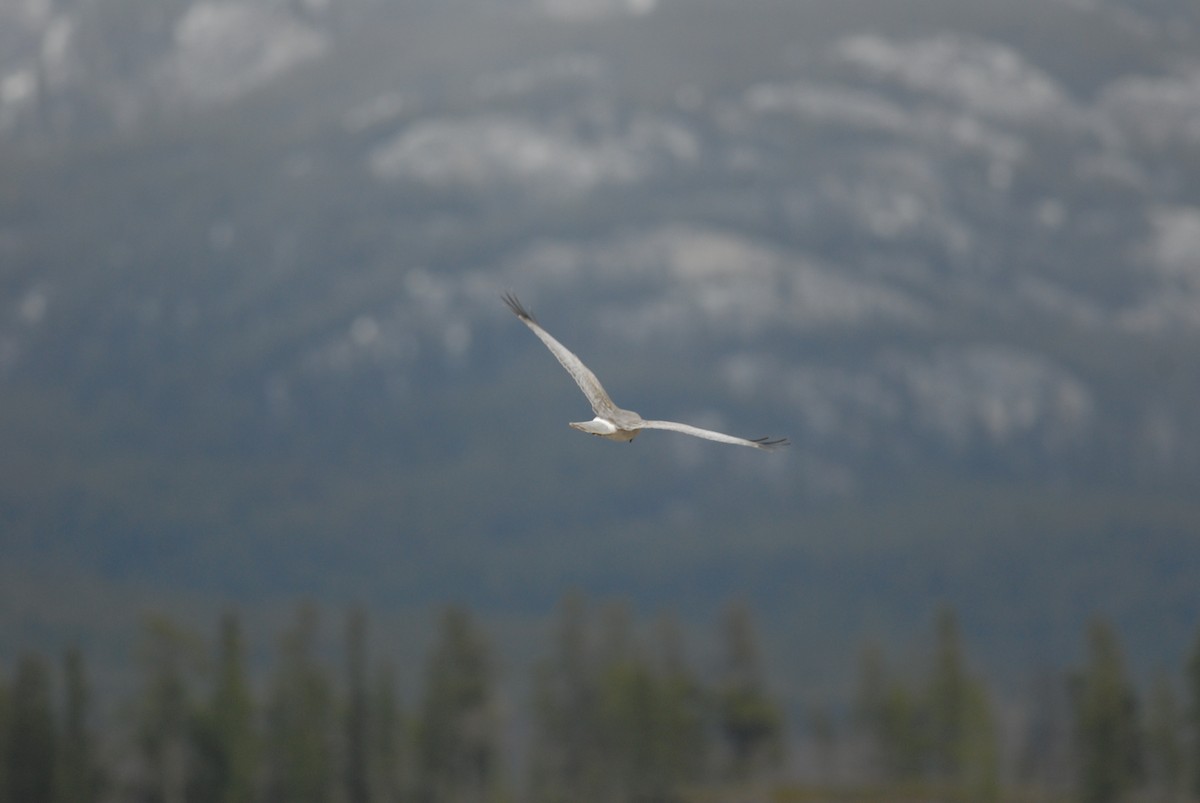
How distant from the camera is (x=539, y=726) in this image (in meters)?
172

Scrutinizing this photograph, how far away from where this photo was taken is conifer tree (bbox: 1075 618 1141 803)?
151125mm

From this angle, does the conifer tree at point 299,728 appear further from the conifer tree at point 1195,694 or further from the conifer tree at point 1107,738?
the conifer tree at point 1195,694

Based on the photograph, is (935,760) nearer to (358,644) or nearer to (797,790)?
(797,790)

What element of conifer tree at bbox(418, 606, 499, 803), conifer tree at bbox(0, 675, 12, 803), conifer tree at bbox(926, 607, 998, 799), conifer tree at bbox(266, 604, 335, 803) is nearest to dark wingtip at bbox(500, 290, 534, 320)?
conifer tree at bbox(0, 675, 12, 803)

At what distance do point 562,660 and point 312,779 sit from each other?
1114 inches

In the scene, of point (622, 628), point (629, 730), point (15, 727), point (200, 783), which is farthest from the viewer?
point (622, 628)

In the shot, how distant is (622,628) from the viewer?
559ft

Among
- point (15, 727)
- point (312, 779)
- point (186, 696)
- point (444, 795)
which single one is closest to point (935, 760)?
point (444, 795)

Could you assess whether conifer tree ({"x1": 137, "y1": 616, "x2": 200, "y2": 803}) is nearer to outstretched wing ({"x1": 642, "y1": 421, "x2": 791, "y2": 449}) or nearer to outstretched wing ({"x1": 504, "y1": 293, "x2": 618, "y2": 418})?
outstretched wing ({"x1": 504, "y1": 293, "x2": 618, "y2": 418})

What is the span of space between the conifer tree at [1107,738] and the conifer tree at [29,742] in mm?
81633

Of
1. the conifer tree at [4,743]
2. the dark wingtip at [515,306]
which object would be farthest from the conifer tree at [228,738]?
the dark wingtip at [515,306]

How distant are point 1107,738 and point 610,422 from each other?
109857 millimetres

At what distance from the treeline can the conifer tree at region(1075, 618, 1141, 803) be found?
0.56 ft

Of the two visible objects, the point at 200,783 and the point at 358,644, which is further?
the point at 358,644
